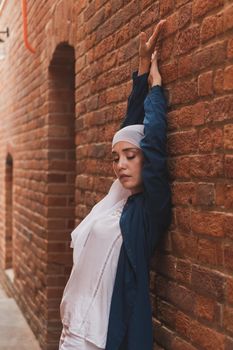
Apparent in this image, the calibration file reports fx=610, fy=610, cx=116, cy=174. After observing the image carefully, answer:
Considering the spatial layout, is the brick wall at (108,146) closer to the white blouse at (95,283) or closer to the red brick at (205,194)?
the red brick at (205,194)

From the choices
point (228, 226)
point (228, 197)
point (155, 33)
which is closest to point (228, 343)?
point (228, 226)

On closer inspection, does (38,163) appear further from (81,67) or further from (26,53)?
(81,67)

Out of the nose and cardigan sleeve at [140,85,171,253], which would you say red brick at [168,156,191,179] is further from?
the nose

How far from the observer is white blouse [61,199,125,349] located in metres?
2.69

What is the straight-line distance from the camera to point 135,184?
9.20ft

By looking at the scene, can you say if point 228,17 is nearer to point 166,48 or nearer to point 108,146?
point 166,48

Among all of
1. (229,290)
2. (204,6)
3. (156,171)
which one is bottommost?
(229,290)

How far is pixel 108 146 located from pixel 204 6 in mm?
1398

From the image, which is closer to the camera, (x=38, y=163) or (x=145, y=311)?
(x=145, y=311)

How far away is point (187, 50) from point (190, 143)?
0.40 m

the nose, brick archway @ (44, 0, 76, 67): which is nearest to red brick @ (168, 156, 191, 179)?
the nose

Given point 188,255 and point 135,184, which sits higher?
point 135,184

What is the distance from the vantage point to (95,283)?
277cm

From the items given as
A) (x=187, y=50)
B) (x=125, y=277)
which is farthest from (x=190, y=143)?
(x=125, y=277)
